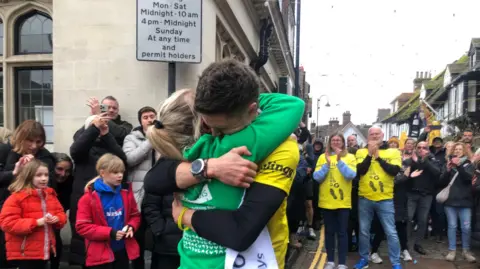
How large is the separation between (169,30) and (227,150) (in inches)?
162

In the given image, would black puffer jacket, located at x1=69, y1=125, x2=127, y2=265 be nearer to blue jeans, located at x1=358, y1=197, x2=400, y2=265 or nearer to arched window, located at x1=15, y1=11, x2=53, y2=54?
arched window, located at x1=15, y1=11, x2=53, y2=54

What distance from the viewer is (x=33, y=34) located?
605cm

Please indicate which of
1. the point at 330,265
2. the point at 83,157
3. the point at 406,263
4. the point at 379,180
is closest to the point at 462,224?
the point at 406,263

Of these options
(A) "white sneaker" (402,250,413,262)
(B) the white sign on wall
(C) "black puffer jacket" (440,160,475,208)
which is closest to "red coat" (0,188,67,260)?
(B) the white sign on wall

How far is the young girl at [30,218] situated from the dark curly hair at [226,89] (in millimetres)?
2845

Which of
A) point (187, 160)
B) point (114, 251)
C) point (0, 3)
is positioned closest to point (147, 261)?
point (114, 251)

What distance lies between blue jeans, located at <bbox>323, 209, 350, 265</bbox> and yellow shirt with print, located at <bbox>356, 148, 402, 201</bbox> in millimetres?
450

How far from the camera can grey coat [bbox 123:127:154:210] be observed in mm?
4023

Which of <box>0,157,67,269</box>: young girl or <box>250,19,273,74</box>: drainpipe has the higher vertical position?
<box>250,19,273,74</box>: drainpipe

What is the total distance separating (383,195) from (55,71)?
203 inches

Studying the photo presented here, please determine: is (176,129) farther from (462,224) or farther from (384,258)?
(462,224)

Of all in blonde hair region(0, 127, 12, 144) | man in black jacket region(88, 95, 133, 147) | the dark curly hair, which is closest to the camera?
the dark curly hair

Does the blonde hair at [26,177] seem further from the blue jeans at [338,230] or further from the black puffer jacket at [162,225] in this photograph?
the blue jeans at [338,230]

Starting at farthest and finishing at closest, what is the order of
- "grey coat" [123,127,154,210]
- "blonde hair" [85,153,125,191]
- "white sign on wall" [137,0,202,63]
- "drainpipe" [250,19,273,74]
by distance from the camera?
"drainpipe" [250,19,273,74] < "white sign on wall" [137,0,202,63] < "grey coat" [123,127,154,210] < "blonde hair" [85,153,125,191]
